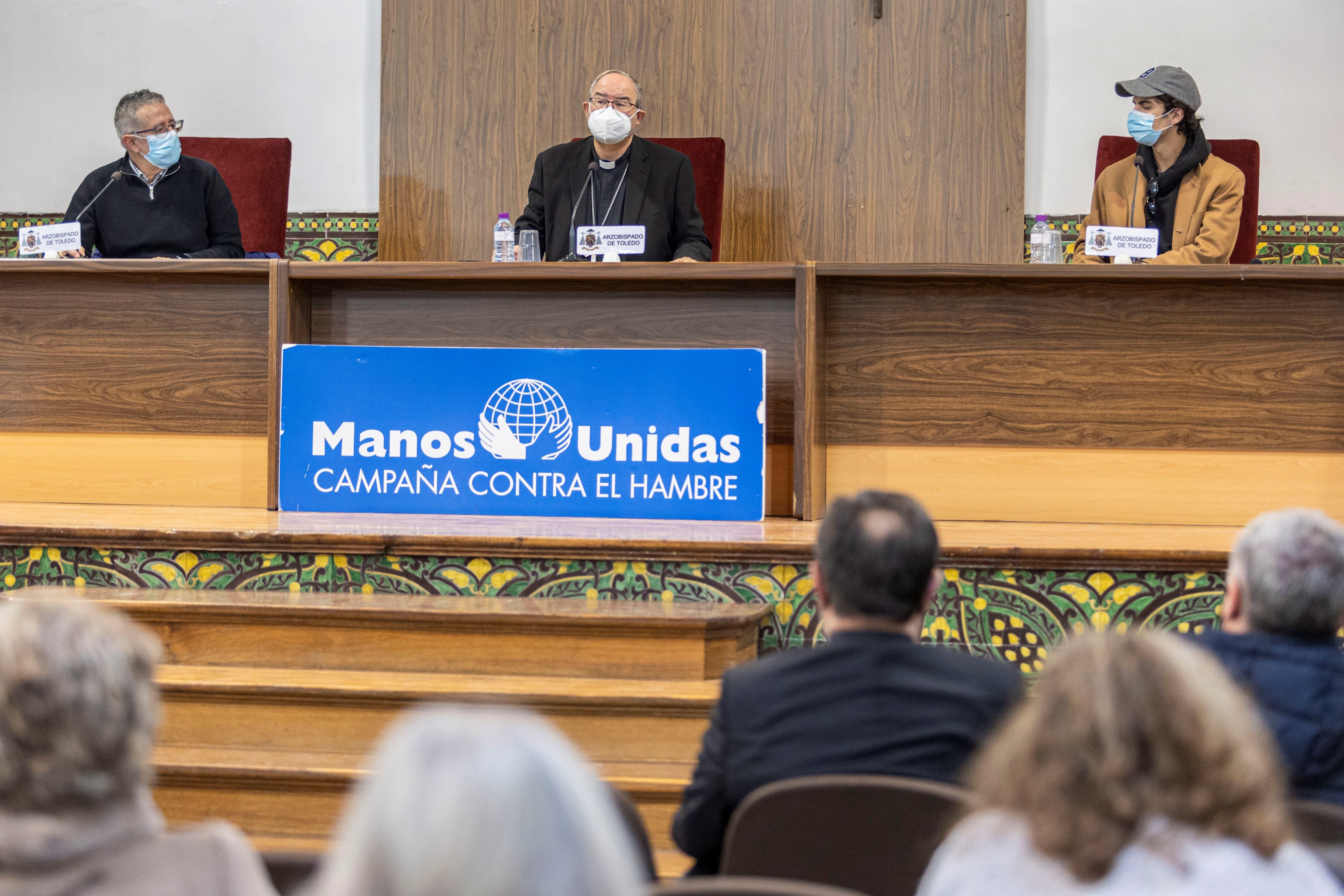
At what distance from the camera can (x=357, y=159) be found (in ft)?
17.0

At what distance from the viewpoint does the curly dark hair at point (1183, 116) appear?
12.5ft

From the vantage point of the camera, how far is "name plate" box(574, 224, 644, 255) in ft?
11.4

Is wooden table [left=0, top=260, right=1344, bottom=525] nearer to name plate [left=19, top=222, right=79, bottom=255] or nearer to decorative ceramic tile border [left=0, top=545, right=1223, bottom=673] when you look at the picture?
name plate [left=19, top=222, right=79, bottom=255]

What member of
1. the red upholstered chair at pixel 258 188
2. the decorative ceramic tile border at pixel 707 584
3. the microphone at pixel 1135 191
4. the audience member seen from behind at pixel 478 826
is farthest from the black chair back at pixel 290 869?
the red upholstered chair at pixel 258 188

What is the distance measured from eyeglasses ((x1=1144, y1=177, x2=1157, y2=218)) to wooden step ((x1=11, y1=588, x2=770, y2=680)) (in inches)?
82.2

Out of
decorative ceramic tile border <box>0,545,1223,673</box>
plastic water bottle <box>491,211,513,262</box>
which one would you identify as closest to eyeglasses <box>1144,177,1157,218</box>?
decorative ceramic tile border <box>0,545,1223,673</box>

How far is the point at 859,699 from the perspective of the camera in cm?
139

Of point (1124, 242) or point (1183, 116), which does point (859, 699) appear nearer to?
point (1124, 242)

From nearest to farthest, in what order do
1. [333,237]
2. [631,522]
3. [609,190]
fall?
[631,522] → [609,190] → [333,237]

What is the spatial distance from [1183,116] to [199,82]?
3.74m

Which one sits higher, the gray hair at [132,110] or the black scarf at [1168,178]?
the gray hair at [132,110]

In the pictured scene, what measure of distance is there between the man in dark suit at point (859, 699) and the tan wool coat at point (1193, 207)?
90.1 inches

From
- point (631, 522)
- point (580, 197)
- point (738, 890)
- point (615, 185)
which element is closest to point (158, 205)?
point (580, 197)

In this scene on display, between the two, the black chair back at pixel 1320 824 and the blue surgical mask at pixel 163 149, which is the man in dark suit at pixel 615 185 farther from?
the black chair back at pixel 1320 824
